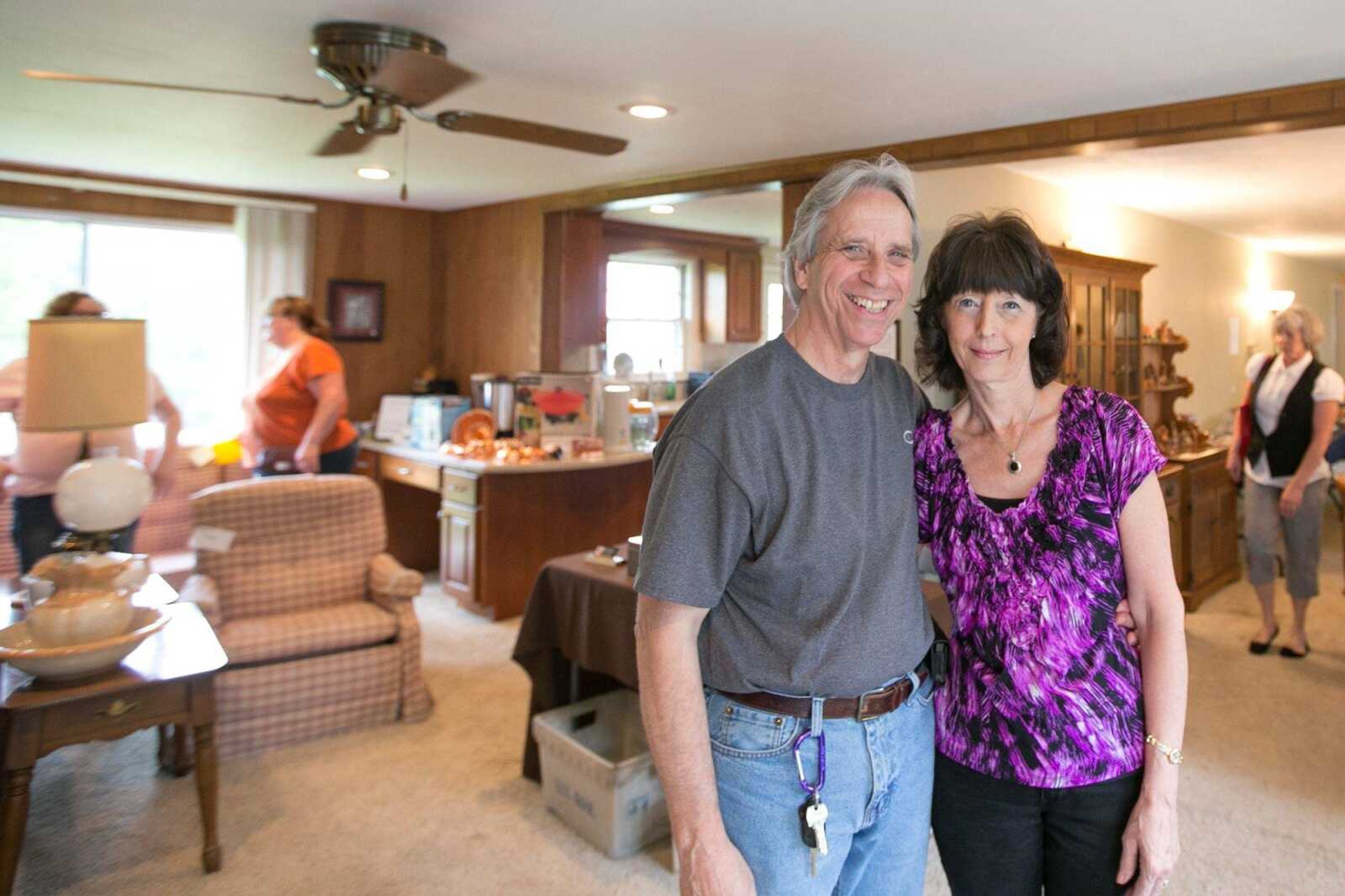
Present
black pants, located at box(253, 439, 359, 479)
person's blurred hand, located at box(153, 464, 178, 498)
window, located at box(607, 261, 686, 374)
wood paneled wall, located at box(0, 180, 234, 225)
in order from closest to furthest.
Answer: person's blurred hand, located at box(153, 464, 178, 498)
black pants, located at box(253, 439, 359, 479)
wood paneled wall, located at box(0, 180, 234, 225)
window, located at box(607, 261, 686, 374)

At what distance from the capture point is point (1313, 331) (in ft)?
14.0

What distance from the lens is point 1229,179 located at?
18.0 feet

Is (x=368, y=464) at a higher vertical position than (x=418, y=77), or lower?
lower

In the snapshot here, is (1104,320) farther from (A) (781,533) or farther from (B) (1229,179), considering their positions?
(A) (781,533)

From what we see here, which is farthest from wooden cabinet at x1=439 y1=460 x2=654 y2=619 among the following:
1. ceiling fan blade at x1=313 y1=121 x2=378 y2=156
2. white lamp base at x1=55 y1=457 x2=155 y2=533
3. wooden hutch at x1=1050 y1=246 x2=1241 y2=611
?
wooden hutch at x1=1050 y1=246 x2=1241 y2=611

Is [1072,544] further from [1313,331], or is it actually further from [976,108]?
[1313,331]

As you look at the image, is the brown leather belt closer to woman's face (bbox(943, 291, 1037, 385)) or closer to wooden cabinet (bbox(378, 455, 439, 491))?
woman's face (bbox(943, 291, 1037, 385))

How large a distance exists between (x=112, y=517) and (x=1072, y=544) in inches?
101

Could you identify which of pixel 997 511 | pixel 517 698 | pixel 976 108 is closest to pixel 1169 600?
pixel 997 511

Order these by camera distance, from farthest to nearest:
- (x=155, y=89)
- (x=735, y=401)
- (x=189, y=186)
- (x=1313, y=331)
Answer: (x=189, y=186)
(x=1313, y=331)
(x=155, y=89)
(x=735, y=401)

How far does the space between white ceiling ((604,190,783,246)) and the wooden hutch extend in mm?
1838

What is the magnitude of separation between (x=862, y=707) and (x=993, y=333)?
580 millimetres

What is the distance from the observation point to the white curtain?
→ 5734 mm

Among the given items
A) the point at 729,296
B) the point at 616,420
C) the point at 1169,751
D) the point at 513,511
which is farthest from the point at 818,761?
the point at 729,296
